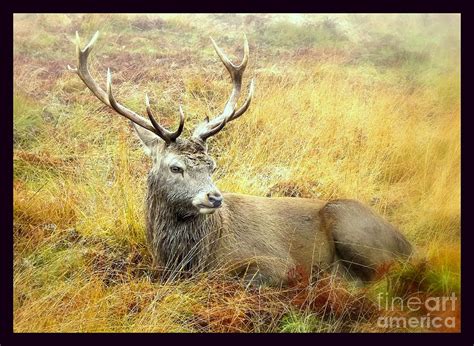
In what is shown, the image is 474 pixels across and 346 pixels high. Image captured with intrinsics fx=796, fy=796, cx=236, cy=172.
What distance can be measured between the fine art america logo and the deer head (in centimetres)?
136

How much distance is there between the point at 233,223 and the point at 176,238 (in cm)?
45

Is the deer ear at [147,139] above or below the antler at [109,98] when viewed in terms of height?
below

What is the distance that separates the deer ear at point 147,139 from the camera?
17.8ft

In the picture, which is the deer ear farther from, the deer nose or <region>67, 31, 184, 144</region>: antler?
the deer nose

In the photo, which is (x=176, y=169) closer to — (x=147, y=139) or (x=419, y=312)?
(x=147, y=139)

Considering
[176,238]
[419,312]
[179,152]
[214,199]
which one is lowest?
[419,312]

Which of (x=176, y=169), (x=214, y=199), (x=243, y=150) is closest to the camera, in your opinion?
(x=214, y=199)

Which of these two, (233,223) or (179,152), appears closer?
(179,152)

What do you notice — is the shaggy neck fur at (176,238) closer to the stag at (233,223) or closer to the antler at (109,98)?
the stag at (233,223)

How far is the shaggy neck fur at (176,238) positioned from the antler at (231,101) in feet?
1.57

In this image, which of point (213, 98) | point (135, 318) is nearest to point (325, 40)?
point (213, 98)

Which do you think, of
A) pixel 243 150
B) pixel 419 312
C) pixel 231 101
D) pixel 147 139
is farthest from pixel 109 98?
pixel 419 312

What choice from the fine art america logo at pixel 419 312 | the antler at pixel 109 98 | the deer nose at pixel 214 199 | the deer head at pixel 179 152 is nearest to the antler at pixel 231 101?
the deer head at pixel 179 152

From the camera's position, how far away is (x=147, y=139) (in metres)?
5.46
